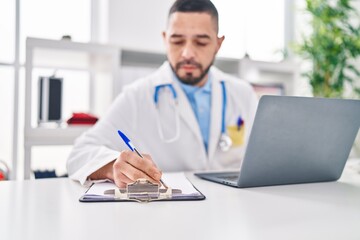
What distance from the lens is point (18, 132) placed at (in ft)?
8.12

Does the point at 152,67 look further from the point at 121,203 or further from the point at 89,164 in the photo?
the point at 121,203

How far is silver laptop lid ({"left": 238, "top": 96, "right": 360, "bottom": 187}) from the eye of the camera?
0.78 m

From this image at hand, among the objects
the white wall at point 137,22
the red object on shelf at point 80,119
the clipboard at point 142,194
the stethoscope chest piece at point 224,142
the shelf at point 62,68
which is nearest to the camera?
the clipboard at point 142,194

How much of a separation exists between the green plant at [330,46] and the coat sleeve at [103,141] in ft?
6.09

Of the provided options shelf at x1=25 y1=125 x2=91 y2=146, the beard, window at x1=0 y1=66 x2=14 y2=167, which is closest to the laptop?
the beard

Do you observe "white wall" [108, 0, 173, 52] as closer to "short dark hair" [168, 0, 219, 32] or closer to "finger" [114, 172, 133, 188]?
"short dark hair" [168, 0, 219, 32]

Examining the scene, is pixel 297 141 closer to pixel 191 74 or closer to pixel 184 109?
pixel 191 74

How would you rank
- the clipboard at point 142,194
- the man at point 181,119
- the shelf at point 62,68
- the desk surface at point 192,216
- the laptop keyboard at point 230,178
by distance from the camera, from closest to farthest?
the desk surface at point 192,216 → the clipboard at point 142,194 → the laptop keyboard at point 230,178 → the man at point 181,119 → the shelf at point 62,68

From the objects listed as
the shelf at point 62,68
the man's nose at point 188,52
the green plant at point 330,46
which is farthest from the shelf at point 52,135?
the green plant at point 330,46

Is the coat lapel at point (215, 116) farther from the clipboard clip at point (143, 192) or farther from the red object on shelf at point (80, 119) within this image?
the red object on shelf at point (80, 119)

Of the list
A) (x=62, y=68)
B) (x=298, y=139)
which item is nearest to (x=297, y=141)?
(x=298, y=139)

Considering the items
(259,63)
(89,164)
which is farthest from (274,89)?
(89,164)

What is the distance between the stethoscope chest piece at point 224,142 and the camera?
4.45ft

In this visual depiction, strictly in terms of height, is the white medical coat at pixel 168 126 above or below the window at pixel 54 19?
below
